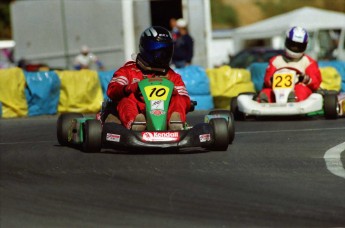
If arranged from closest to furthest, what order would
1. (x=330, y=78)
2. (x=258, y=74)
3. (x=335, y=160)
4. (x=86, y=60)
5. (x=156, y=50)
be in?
(x=335, y=160), (x=156, y=50), (x=330, y=78), (x=258, y=74), (x=86, y=60)

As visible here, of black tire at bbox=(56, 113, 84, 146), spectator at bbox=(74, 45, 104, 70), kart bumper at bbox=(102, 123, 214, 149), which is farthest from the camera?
spectator at bbox=(74, 45, 104, 70)

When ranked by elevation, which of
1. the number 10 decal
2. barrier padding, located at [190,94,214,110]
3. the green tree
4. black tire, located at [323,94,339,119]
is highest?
the number 10 decal

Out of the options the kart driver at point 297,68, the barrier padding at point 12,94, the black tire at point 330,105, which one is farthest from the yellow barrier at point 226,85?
the black tire at point 330,105

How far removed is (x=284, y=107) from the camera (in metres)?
13.9

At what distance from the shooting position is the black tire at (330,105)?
46.2ft

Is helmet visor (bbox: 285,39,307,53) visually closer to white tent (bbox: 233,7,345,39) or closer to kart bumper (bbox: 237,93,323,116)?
kart bumper (bbox: 237,93,323,116)

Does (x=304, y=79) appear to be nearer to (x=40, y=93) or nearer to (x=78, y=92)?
(x=78, y=92)

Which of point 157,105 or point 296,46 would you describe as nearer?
point 157,105

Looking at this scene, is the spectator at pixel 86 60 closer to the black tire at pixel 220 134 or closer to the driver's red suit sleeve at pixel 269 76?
the driver's red suit sleeve at pixel 269 76

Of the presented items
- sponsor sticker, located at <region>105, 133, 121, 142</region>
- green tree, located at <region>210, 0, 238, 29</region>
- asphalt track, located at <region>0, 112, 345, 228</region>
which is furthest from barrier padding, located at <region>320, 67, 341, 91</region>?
green tree, located at <region>210, 0, 238, 29</region>

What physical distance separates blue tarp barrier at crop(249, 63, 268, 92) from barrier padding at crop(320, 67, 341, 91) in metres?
1.03

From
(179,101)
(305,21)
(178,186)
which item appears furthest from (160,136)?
(305,21)

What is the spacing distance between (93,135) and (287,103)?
460 centimetres

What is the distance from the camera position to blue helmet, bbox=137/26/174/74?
10805mm
